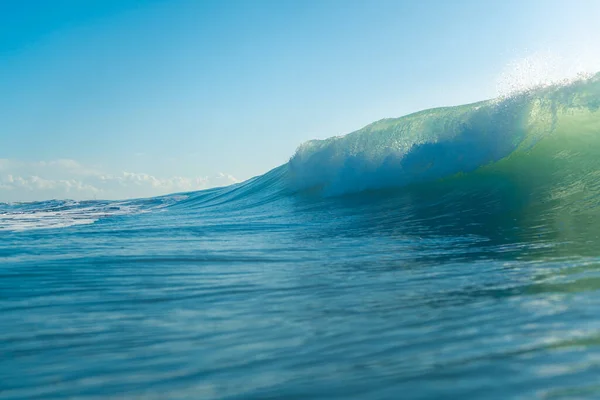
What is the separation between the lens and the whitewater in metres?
2.20

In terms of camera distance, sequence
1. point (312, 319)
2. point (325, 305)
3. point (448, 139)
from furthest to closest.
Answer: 1. point (448, 139)
2. point (325, 305)
3. point (312, 319)

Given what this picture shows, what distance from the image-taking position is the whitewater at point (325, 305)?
220 centimetres

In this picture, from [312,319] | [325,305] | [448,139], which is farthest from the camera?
[448,139]

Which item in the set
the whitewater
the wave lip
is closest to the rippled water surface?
the whitewater

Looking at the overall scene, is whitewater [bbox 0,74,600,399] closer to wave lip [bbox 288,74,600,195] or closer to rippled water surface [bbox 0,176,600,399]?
rippled water surface [bbox 0,176,600,399]

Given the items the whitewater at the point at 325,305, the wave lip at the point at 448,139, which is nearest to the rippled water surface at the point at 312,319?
the whitewater at the point at 325,305

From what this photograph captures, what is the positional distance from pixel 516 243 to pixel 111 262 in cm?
465

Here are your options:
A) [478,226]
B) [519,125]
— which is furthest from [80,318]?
[519,125]

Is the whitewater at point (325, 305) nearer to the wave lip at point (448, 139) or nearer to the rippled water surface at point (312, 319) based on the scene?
the rippled water surface at point (312, 319)

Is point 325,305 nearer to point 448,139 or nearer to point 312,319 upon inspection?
point 312,319

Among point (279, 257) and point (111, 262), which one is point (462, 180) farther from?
point (111, 262)

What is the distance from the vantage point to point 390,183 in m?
13.8

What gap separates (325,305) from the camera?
3605mm

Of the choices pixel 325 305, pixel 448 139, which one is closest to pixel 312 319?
pixel 325 305
